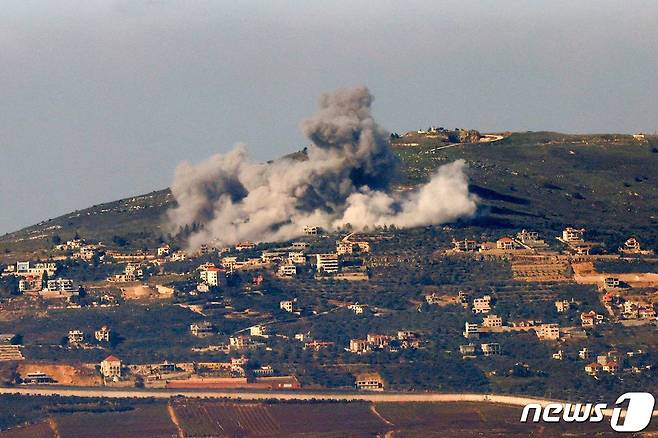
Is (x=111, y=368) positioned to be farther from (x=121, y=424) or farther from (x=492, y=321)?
(x=492, y=321)

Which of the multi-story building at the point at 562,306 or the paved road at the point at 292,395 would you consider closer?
the paved road at the point at 292,395

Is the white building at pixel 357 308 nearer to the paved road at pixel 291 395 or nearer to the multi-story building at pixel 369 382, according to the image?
the multi-story building at pixel 369 382

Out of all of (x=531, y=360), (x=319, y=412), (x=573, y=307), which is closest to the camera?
(x=319, y=412)

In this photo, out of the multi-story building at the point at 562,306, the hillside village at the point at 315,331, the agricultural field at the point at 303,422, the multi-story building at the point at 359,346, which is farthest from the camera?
the multi-story building at the point at 562,306

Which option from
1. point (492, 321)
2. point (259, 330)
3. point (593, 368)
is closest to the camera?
point (593, 368)

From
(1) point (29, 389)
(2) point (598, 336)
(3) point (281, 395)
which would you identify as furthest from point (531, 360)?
(1) point (29, 389)

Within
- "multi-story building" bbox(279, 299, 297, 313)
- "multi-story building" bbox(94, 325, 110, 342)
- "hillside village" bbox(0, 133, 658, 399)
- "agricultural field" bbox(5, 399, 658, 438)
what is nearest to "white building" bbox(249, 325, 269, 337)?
"hillside village" bbox(0, 133, 658, 399)

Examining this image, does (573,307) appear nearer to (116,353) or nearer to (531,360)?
(531,360)

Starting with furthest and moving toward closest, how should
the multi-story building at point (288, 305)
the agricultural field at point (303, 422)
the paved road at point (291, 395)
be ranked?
the multi-story building at point (288, 305) < the paved road at point (291, 395) < the agricultural field at point (303, 422)

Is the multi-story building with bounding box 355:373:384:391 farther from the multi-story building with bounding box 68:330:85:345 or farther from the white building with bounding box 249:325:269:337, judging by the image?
the multi-story building with bounding box 68:330:85:345

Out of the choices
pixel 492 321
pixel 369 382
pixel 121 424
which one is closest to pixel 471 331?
pixel 492 321

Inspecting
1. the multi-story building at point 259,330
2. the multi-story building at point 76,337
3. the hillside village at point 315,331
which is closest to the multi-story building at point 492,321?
the hillside village at point 315,331
